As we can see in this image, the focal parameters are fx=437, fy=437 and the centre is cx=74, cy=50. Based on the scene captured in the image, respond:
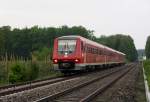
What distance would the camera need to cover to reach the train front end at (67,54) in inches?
1304

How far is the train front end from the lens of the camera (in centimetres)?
3313

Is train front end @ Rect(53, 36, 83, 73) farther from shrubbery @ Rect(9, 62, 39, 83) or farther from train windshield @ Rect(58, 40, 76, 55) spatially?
shrubbery @ Rect(9, 62, 39, 83)

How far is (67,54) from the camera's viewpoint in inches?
1321

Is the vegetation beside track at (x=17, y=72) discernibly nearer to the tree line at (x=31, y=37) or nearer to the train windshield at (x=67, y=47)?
the train windshield at (x=67, y=47)

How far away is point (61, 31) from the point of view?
140 m

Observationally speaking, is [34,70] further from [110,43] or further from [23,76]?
→ [110,43]

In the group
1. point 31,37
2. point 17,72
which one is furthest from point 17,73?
point 31,37

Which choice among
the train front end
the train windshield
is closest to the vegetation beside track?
the train front end

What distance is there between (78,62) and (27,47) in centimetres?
9673

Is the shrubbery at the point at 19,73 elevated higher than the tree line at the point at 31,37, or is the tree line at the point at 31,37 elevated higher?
the tree line at the point at 31,37

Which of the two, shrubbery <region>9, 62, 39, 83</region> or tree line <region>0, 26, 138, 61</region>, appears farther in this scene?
tree line <region>0, 26, 138, 61</region>

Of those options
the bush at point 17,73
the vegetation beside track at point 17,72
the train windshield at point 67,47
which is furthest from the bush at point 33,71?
the train windshield at point 67,47

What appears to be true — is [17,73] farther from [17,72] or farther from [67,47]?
[67,47]

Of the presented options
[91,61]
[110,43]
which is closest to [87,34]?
[110,43]
